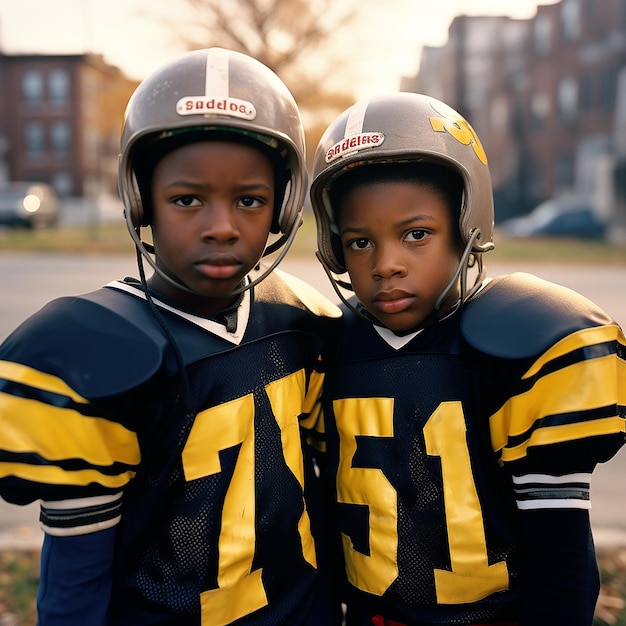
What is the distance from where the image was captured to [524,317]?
175cm

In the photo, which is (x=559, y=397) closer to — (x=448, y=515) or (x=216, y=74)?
(x=448, y=515)

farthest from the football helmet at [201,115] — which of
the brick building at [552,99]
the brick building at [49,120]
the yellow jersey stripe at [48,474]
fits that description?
the brick building at [49,120]

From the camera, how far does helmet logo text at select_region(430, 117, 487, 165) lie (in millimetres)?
2049

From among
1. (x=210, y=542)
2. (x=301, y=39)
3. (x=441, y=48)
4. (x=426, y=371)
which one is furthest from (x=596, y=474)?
(x=441, y=48)

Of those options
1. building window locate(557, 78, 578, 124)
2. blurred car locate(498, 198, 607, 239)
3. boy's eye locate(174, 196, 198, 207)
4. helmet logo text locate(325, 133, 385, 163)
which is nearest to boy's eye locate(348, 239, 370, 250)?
helmet logo text locate(325, 133, 385, 163)

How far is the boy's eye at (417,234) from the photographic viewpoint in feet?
6.43

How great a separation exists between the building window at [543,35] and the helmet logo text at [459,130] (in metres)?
37.3

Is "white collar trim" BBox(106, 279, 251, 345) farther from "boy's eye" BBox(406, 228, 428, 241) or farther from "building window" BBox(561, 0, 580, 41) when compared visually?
"building window" BBox(561, 0, 580, 41)

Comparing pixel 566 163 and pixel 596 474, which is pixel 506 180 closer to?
pixel 566 163

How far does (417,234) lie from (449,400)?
47 cm

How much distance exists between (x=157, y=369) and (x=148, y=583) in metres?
0.58

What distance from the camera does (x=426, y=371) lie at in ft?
6.27

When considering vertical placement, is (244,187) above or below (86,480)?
above

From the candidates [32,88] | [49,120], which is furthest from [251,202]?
[32,88]
